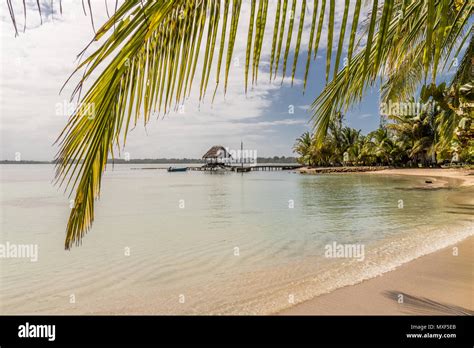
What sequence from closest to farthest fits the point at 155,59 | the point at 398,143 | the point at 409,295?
the point at 155,59
the point at 409,295
the point at 398,143

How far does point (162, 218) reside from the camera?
14.1 meters

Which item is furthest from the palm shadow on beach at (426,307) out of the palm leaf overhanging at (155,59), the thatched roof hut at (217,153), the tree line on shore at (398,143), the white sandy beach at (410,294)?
the thatched roof hut at (217,153)

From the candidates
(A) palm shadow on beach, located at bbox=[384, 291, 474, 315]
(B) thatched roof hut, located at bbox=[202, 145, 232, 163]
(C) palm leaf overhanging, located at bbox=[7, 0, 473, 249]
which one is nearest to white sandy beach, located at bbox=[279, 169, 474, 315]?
(A) palm shadow on beach, located at bbox=[384, 291, 474, 315]

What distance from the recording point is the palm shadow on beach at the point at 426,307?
3.82 m

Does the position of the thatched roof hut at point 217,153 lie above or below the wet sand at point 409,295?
above

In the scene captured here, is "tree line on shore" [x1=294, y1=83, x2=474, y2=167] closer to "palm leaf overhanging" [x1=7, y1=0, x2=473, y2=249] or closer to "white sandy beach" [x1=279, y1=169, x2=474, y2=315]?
"white sandy beach" [x1=279, y1=169, x2=474, y2=315]

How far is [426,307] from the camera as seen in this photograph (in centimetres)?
405

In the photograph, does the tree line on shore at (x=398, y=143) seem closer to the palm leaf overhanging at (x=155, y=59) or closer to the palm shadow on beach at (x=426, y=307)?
the palm shadow on beach at (x=426, y=307)

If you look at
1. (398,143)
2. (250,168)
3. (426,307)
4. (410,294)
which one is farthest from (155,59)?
(250,168)

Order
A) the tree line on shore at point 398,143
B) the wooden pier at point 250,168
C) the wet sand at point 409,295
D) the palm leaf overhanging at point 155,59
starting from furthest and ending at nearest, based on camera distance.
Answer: the wooden pier at point 250,168, the tree line on shore at point 398,143, the wet sand at point 409,295, the palm leaf overhanging at point 155,59

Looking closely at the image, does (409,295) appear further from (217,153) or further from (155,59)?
(217,153)

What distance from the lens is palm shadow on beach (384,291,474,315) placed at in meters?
3.82

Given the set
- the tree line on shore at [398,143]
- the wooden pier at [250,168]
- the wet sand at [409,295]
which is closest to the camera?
the wet sand at [409,295]

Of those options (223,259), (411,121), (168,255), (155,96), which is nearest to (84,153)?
(155,96)
